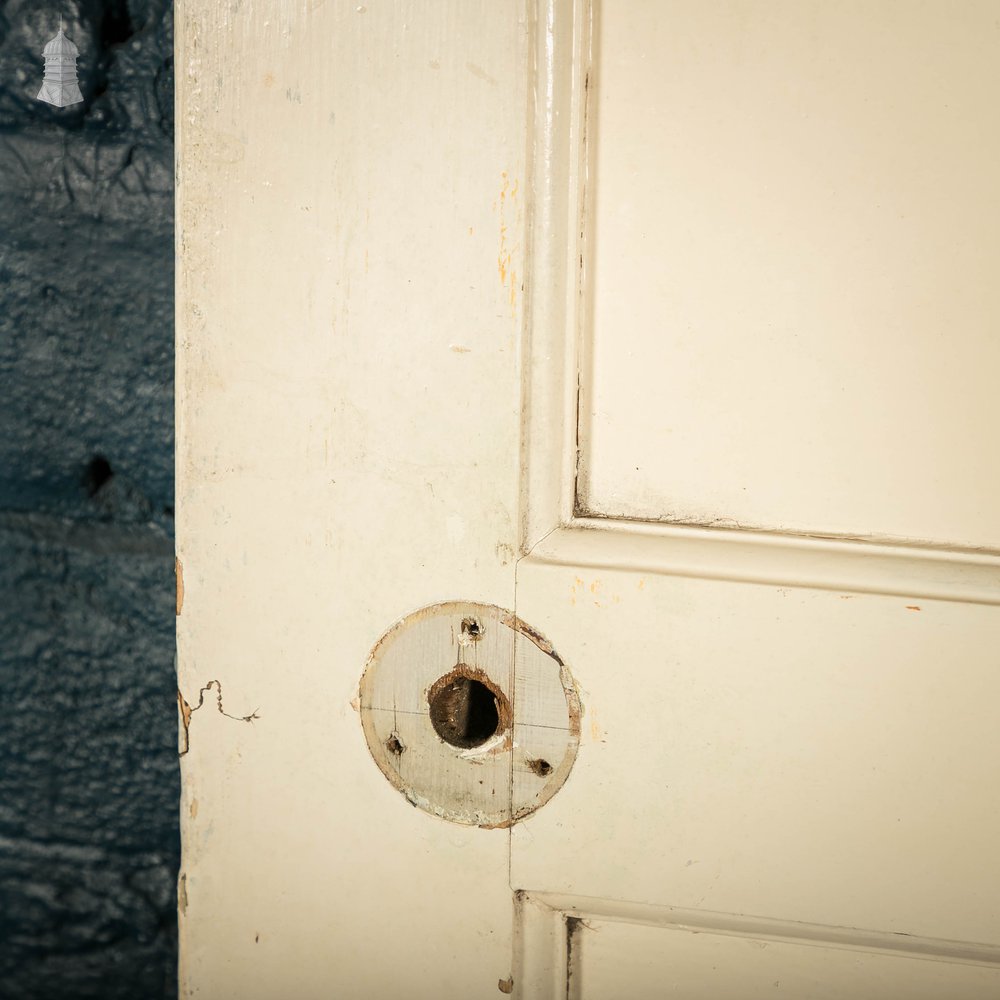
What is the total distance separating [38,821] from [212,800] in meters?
0.20

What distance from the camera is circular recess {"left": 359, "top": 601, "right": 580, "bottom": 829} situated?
1.78 feet

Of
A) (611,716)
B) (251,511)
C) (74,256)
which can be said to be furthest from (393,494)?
(74,256)

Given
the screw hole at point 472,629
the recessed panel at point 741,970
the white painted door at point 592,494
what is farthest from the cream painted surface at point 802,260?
the recessed panel at point 741,970

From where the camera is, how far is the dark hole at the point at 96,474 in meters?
0.62

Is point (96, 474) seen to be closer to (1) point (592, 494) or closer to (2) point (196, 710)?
(2) point (196, 710)

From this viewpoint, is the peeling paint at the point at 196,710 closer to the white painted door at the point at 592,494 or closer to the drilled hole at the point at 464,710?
the white painted door at the point at 592,494

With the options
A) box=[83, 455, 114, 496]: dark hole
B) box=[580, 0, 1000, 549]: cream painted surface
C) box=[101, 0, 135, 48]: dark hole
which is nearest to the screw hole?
box=[580, 0, 1000, 549]: cream painted surface

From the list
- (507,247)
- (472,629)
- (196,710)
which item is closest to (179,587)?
(196,710)

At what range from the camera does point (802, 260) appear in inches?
19.3

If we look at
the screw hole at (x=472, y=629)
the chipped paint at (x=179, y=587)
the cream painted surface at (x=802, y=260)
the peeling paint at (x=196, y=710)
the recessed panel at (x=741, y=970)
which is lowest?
the recessed panel at (x=741, y=970)

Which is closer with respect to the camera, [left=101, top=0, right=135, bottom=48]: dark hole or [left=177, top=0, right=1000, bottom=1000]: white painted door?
[left=177, top=0, right=1000, bottom=1000]: white painted door

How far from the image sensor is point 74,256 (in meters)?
0.60

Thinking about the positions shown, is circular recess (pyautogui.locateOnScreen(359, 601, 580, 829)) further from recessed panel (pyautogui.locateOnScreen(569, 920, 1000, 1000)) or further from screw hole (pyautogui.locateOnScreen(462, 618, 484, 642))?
recessed panel (pyautogui.locateOnScreen(569, 920, 1000, 1000))

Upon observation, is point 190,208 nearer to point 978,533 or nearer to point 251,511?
point 251,511
